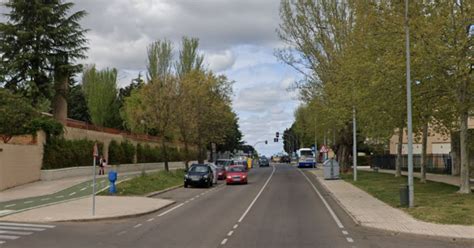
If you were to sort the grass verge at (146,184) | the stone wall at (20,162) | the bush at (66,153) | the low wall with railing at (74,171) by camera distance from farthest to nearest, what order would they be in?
the bush at (66,153) < the low wall with railing at (74,171) < the stone wall at (20,162) < the grass verge at (146,184)

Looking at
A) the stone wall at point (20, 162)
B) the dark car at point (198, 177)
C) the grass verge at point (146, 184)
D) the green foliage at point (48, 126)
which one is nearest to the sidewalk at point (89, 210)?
the grass verge at point (146, 184)

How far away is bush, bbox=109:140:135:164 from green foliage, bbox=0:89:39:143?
1603cm

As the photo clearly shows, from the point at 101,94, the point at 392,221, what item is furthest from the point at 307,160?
the point at 392,221

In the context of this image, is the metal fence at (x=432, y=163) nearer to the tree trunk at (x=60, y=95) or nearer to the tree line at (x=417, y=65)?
the tree line at (x=417, y=65)

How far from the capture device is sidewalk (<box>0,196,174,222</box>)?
18.5 m

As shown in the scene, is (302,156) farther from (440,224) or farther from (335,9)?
(440,224)

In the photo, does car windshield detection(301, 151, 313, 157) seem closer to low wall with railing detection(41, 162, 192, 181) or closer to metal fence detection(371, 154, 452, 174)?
metal fence detection(371, 154, 452, 174)

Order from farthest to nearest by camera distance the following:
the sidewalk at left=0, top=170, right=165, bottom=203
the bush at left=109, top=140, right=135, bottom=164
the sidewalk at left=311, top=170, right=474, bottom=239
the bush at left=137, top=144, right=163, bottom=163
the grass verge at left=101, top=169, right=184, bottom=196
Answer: the bush at left=137, top=144, right=163, bottom=163
the bush at left=109, top=140, right=135, bottom=164
the grass verge at left=101, top=169, right=184, bottom=196
the sidewalk at left=0, top=170, right=165, bottom=203
the sidewalk at left=311, top=170, right=474, bottom=239

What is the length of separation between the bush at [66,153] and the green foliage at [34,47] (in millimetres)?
4278

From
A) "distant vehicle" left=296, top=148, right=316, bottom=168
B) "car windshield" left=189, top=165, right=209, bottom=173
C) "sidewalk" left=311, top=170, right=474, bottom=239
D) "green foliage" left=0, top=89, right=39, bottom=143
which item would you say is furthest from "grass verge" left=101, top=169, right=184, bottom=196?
"distant vehicle" left=296, top=148, right=316, bottom=168

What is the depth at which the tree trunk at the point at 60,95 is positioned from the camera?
148 feet

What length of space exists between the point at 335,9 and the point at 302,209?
1088 inches

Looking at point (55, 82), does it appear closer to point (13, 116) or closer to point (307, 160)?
point (13, 116)

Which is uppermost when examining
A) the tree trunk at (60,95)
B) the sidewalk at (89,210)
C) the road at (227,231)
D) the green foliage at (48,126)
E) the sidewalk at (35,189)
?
the tree trunk at (60,95)
